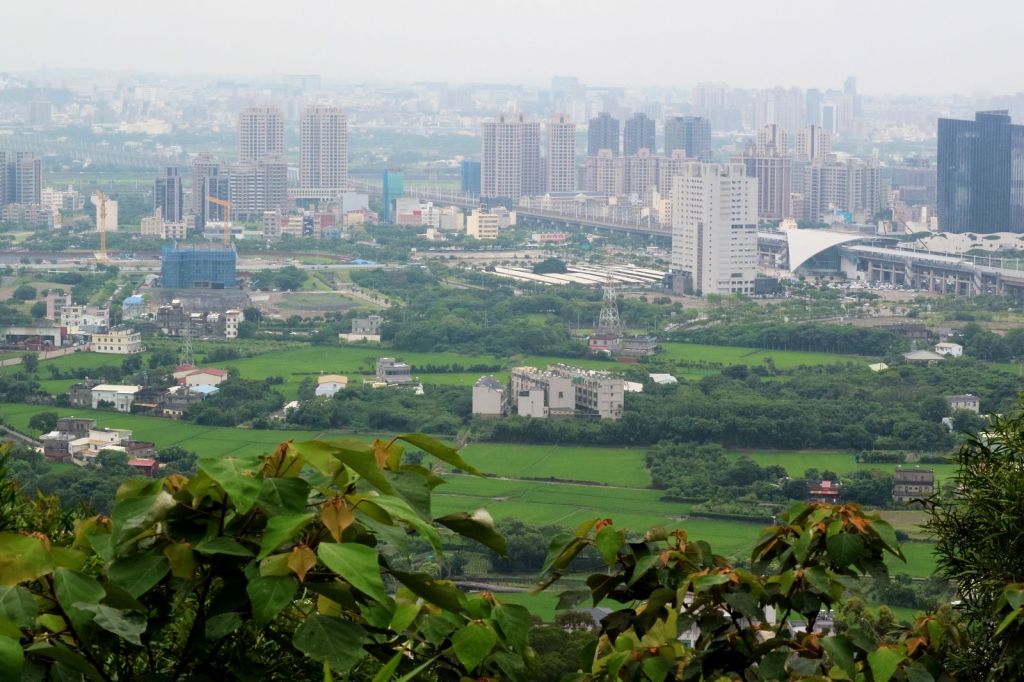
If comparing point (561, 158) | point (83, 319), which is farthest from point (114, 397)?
point (561, 158)

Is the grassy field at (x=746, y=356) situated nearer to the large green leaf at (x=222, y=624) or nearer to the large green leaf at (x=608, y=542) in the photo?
the large green leaf at (x=608, y=542)

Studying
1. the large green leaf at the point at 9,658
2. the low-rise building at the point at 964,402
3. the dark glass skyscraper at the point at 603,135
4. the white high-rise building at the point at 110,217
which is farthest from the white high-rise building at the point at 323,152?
the large green leaf at the point at 9,658

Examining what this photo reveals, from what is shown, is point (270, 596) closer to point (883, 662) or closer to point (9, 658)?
point (9, 658)

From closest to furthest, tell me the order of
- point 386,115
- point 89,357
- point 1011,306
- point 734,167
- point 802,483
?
point 802,483 < point 89,357 < point 1011,306 < point 734,167 < point 386,115

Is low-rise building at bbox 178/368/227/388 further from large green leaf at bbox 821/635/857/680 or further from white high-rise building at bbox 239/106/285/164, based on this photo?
white high-rise building at bbox 239/106/285/164

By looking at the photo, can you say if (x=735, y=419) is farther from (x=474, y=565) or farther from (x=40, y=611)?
(x=40, y=611)

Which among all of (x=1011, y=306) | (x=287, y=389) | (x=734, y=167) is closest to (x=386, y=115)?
(x=734, y=167)

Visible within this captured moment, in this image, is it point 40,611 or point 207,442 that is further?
A: point 207,442
